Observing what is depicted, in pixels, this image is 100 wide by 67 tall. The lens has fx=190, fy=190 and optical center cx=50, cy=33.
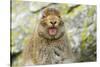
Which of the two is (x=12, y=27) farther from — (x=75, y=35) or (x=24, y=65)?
(x=75, y=35)

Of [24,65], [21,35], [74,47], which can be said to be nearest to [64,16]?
[74,47]

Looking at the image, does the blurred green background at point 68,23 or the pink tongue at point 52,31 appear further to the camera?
the pink tongue at point 52,31

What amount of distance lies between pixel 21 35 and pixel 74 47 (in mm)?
638

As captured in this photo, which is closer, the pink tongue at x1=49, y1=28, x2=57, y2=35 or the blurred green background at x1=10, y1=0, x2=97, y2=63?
the blurred green background at x1=10, y1=0, x2=97, y2=63

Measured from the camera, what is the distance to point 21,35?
6.73 ft

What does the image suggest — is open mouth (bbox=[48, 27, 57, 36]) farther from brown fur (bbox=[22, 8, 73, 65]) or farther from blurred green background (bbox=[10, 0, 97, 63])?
blurred green background (bbox=[10, 0, 97, 63])

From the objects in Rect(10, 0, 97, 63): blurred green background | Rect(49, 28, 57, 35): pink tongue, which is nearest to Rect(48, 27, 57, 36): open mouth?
Rect(49, 28, 57, 35): pink tongue

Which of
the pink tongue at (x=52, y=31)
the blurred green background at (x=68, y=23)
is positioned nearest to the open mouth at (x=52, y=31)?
the pink tongue at (x=52, y=31)

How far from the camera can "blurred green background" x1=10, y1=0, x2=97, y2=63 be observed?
2.03 meters

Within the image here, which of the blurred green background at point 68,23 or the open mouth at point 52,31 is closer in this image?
the blurred green background at point 68,23

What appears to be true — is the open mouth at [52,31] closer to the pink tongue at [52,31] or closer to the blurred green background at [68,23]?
the pink tongue at [52,31]

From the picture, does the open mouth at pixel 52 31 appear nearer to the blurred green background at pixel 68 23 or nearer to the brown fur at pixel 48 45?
the brown fur at pixel 48 45

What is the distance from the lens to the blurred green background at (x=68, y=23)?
2031 mm

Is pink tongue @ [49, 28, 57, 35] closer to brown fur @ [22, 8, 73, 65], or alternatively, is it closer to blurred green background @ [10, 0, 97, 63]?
brown fur @ [22, 8, 73, 65]
